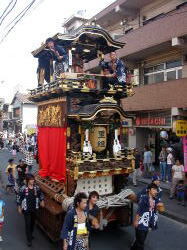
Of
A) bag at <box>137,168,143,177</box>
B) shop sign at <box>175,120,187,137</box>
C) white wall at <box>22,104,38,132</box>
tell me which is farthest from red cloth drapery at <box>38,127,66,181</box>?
white wall at <box>22,104,38,132</box>

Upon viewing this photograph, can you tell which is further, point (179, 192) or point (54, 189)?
point (179, 192)

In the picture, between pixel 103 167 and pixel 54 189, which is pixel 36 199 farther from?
pixel 103 167

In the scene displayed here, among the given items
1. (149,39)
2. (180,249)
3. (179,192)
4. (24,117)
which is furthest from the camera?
(24,117)

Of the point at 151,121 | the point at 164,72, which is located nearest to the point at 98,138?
the point at 151,121

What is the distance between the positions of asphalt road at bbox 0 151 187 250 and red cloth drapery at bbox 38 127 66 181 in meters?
1.79

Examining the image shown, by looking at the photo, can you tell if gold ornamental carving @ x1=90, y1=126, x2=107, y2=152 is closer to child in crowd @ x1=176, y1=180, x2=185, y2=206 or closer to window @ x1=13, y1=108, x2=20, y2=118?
child in crowd @ x1=176, y1=180, x2=185, y2=206

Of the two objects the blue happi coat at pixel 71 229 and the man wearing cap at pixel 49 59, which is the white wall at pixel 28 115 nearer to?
the man wearing cap at pixel 49 59

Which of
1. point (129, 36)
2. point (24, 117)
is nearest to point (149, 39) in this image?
point (129, 36)

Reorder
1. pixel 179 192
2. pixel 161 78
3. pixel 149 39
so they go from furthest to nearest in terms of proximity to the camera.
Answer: pixel 161 78, pixel 149 39, pixel 179 192

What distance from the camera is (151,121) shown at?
57.6ft

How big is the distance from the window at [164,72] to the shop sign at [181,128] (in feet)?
14.4

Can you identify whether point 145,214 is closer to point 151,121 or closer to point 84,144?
point 84,144

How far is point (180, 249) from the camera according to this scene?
24.5 ft

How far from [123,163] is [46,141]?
2916 mm
